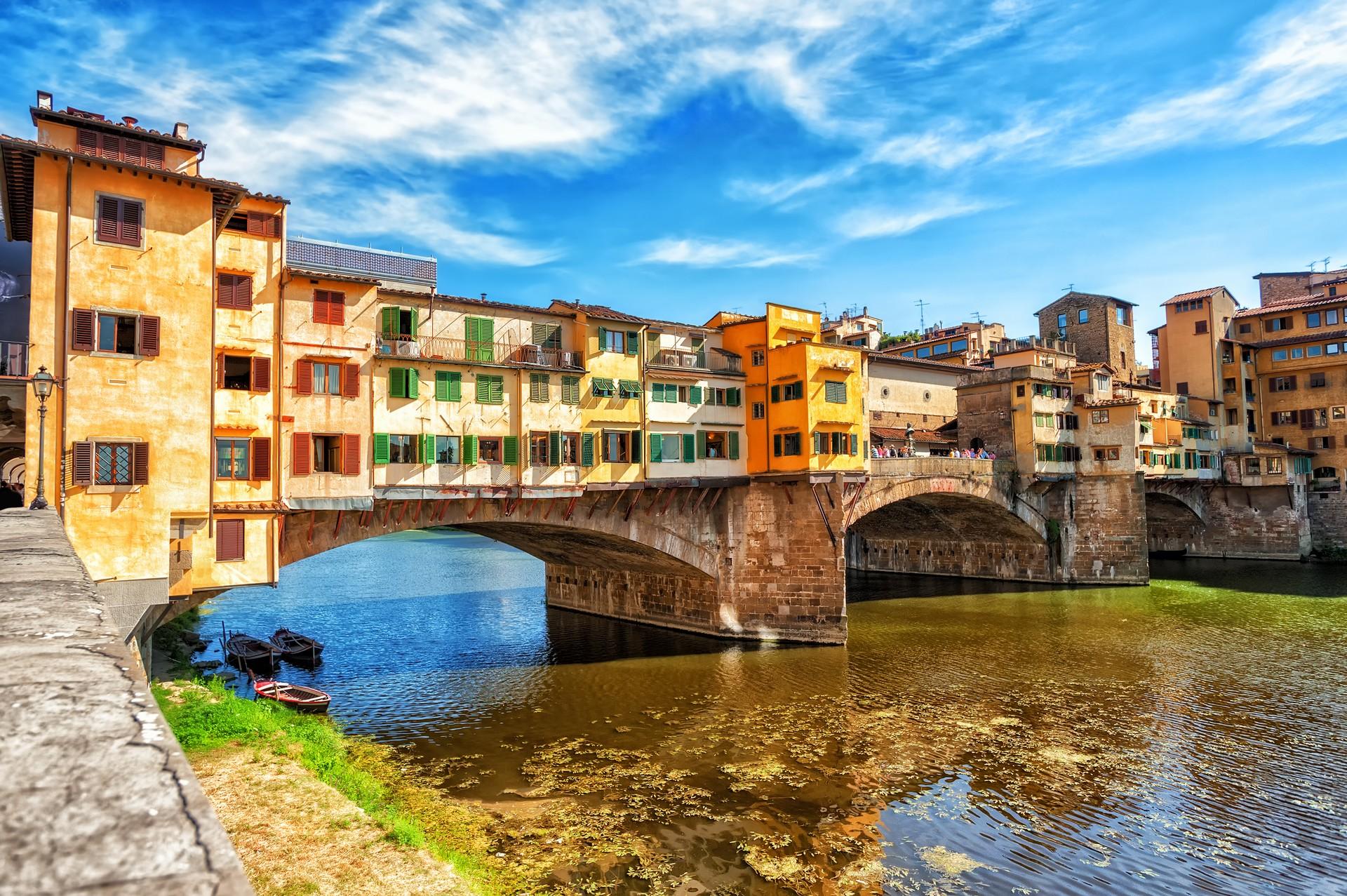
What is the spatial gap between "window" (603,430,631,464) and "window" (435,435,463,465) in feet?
22.8

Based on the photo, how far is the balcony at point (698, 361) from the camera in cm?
3816

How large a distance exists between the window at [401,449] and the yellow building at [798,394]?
17.2 meters

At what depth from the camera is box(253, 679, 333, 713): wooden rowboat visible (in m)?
27.0

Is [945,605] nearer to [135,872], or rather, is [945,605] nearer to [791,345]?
[791,345]

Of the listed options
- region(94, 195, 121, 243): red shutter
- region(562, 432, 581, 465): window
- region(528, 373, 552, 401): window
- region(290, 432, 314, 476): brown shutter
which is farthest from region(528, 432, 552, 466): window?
region(94, 195, 121, 243): red shutter

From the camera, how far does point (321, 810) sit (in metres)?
17.1

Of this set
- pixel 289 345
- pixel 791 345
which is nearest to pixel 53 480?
pixel 289 345

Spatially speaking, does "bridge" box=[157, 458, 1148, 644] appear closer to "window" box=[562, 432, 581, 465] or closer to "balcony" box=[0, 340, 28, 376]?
"window" box=[562, 432, 581, 465]

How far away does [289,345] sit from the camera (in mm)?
26594

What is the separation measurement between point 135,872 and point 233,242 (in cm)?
2784

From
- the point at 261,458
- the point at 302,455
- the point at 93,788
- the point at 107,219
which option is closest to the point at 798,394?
the point at 302,455

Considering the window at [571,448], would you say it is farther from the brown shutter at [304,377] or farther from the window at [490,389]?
the brown shutter at [304,377]

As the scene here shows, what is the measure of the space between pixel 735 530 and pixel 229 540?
2339 centimetres

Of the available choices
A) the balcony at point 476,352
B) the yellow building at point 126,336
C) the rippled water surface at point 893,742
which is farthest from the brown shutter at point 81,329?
the rippled water surface at point 893,742
